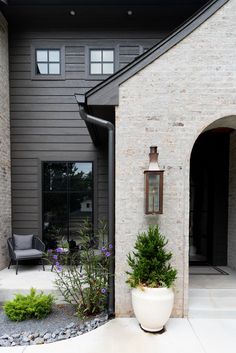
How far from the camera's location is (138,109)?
3.43 meters

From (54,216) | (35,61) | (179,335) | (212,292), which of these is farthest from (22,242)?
(35,61)

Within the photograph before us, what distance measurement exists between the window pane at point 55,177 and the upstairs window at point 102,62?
263cm

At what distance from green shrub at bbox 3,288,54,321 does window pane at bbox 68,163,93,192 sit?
2.87 metres

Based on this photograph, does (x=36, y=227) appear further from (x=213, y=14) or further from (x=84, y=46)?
(x=213, y=14)

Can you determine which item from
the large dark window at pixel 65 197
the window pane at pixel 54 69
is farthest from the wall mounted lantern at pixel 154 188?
the window pane at pixel 54 69

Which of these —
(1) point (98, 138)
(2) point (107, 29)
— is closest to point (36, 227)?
(1) point (98, 138)

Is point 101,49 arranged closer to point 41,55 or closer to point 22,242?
point 41,55

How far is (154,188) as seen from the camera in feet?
10.7

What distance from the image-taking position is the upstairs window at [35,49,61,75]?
5875 millimetres

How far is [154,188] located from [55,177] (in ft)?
11.3

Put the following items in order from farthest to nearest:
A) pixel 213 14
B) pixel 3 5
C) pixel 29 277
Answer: pixel 3 5 → pixel 29 277 → pixel 213 14

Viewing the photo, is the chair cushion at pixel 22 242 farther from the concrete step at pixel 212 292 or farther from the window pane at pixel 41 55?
the window pane at pixel 41 55

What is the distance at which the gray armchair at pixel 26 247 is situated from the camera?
5.20m

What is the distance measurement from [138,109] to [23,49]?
4.32m
